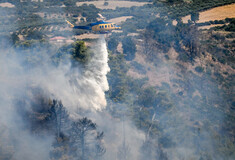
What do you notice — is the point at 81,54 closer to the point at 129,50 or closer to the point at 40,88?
the point at 40,88

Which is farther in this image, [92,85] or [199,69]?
[199,69]

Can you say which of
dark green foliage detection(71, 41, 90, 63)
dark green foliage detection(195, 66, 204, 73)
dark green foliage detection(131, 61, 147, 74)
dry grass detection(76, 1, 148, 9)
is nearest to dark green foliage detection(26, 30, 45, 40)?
dark green foliage detection(71, 41, 90, 63)

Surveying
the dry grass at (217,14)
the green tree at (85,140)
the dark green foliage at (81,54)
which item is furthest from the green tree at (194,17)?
the green tree at (85,140)

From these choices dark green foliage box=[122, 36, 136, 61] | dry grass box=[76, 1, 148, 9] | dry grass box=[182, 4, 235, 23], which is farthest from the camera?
dry grass box=[76, 1, 148, 9]

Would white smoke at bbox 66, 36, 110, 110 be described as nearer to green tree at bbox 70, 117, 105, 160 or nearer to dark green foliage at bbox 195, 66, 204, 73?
green tree at bbox 70, 117, 105, 160

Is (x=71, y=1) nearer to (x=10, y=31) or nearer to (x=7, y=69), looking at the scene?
(x=10, y=31)

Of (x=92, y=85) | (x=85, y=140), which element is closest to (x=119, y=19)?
(x=92, y=85)

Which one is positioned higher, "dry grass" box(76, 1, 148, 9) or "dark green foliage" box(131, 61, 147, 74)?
"dry grass" box(76, 1, 148, 9)

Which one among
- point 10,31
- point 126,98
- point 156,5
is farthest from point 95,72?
point 156,5
